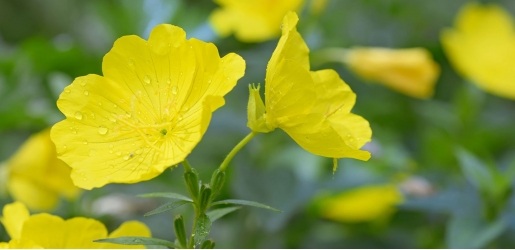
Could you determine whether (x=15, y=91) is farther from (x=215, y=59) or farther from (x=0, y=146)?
(x=215, y=59)

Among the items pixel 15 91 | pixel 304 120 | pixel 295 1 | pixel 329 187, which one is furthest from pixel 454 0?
pixel 304 120

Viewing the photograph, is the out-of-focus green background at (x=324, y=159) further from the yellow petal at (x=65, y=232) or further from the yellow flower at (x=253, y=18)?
the yellow petal at (x=65, y=232)

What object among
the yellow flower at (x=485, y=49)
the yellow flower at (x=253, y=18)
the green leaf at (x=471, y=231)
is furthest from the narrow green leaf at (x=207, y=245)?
the yellow flower at (x=485, y=49)

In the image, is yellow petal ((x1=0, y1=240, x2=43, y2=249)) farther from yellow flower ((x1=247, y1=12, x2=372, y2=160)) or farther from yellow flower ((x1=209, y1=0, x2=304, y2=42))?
yellow flower ((x1=209, y1=0, x2=304, y2=42))

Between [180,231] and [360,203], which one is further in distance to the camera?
[360,203]

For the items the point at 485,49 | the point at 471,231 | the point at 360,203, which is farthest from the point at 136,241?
the point at 485,49

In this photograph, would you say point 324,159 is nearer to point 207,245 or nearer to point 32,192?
point 32,192

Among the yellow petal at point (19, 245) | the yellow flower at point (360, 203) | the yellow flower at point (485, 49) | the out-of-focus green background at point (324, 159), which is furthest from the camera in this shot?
the yellow flower at point (485, 49)
